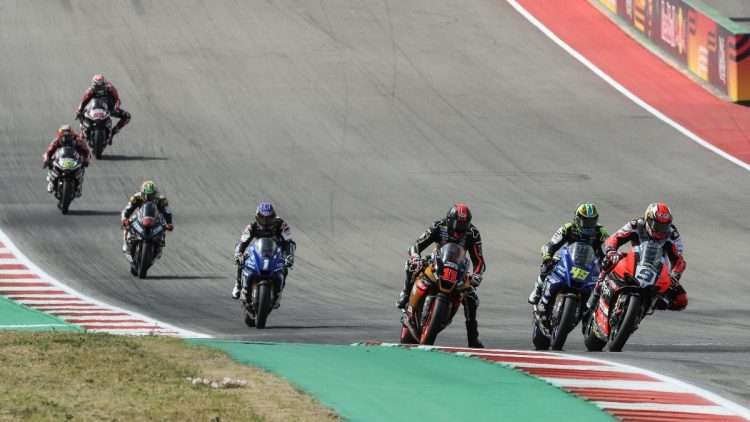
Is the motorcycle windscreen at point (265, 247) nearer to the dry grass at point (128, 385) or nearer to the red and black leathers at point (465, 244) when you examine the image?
the red and black leathers at point (465, 244)

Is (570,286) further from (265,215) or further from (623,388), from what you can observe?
(623,388)

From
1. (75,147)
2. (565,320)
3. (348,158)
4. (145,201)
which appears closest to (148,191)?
(145,201)

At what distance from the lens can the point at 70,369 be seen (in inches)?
515

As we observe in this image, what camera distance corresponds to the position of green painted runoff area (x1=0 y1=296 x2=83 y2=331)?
64.5ft

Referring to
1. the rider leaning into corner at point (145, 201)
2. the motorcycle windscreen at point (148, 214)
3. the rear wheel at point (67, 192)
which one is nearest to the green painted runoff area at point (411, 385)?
the motorcycle windscreen at point (148, 214)

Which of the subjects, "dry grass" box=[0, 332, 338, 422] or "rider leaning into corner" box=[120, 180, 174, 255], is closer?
"dry grass" box=[0, 332, 338, 422]

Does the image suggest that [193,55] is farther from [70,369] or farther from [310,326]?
[70,369]

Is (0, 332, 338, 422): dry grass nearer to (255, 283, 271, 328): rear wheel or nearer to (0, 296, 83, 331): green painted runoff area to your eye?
(0, 296, 83, 331): green painted runoff area

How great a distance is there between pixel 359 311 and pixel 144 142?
1617 cm

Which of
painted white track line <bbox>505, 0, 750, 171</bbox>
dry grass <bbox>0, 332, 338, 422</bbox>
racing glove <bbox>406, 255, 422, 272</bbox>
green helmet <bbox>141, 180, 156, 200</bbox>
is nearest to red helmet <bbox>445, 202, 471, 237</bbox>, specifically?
racing glove <bbox>406, 255, 422, 272</bbox>

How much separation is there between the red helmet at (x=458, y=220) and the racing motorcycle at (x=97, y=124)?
19.0m

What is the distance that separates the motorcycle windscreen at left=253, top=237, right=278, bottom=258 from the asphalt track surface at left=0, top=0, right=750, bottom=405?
0.97 m

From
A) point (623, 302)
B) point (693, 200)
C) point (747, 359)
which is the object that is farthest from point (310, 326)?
point (693, 200)

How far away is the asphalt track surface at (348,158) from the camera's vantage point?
23.3m
